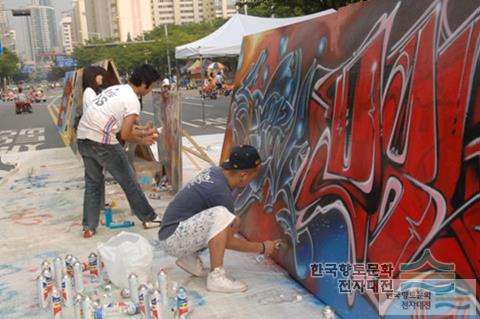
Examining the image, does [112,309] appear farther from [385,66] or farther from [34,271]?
[385,66]

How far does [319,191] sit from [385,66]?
992mm

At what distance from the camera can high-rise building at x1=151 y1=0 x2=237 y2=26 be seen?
135750mm

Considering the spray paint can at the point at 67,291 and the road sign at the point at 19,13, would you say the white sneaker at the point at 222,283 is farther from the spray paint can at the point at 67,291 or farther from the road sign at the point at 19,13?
the road sign at the point at 19,13

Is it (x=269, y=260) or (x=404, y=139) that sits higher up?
(x=404, y=139)

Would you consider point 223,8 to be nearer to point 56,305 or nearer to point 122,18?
point 122,18

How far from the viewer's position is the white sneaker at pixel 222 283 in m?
3.67

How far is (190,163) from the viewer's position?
29.7ft

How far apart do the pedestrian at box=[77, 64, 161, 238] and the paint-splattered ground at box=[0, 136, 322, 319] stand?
32cm

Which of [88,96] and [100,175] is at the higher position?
[88,96]

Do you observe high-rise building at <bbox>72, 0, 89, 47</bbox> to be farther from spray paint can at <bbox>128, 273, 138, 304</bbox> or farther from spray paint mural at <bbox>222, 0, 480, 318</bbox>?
spray paint can at <bbox>128, 273, 138, 304</bbox>

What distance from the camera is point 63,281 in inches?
145

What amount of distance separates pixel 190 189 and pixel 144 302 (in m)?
0.90

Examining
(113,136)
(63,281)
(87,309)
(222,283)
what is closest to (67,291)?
(63,281)

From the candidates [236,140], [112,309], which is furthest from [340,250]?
[236,140]
